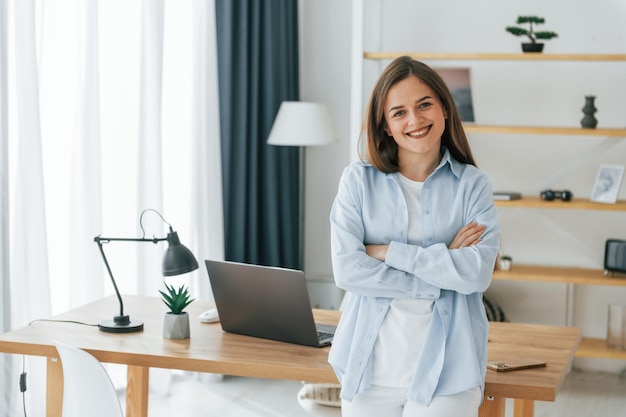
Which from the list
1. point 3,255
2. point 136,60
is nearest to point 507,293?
point 136,60

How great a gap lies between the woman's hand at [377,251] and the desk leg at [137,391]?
0.93 meters

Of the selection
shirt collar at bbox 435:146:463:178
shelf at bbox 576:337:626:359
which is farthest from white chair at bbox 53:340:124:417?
shelf at bbox 576:337:626:359

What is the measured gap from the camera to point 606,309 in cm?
468

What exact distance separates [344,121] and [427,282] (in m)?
2.95

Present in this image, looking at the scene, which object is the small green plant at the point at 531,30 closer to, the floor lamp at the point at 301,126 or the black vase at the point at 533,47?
the black vase at the point at 533,47

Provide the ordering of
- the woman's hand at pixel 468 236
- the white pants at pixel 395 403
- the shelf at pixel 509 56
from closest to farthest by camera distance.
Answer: the white pants at pixel 395 403
the woman's hand at pixel 468 236
the shelf at pixel 509 56

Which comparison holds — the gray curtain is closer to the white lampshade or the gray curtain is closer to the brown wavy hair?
the white lampshade

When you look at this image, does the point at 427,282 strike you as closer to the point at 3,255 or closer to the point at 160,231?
the point at 3,255

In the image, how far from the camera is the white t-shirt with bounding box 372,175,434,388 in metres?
2.08

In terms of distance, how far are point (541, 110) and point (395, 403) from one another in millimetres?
2893

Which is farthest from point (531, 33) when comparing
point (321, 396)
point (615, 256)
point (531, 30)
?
point (321, 396)

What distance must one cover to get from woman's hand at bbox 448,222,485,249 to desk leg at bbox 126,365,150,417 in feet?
3.65

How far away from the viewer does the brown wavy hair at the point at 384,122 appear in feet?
7.20

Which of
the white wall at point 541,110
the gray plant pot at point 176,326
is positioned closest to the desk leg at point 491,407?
the gray plant pot at point 176,326
